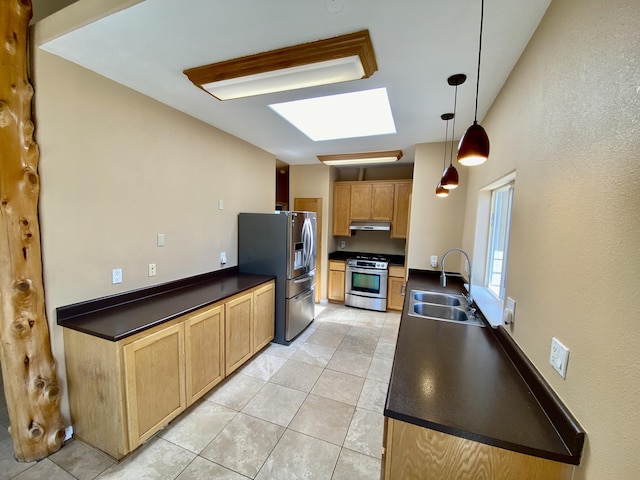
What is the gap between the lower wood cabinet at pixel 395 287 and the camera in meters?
4.36

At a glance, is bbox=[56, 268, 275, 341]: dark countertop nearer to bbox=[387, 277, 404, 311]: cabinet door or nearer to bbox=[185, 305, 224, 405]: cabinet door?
bbox=[185, 305, 224, 405]: cabinet door

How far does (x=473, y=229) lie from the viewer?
2664 millimetres

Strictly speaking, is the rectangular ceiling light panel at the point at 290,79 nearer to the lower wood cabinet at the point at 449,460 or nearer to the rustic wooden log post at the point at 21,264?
the rustic wooden log post at the point at 21,264

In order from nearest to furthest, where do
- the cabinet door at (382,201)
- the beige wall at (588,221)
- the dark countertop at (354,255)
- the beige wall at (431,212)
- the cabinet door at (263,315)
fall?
the beige wall at (588,221), the cabinet door at (263,315), the beige wall at (431,212), the cabinet door at (382,201), the dark countertop at (354,255)

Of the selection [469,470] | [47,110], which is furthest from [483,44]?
[47,110]

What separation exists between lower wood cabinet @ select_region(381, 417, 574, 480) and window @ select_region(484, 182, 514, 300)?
4.89 feet

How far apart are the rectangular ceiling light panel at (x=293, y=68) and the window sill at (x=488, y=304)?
72.2 inches

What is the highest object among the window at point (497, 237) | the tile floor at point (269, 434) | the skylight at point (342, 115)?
the skylight at point (342, 115)

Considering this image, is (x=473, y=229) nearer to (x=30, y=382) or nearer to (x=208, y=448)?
(x=208, y=448)

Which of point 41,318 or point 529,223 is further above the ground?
point 529,223

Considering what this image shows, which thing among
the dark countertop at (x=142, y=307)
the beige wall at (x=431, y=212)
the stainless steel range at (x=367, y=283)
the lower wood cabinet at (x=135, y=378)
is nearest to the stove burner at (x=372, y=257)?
the stainless steel range at (x=367, y=283)

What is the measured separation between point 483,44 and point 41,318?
3084mm

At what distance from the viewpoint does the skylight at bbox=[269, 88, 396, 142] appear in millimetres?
2219

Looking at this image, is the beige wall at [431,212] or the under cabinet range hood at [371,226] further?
the under cabinet range hood at [371,226]
